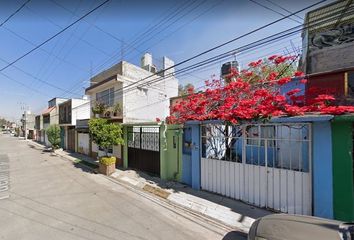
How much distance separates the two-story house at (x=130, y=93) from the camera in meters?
14.9

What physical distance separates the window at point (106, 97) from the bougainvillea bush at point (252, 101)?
8.17 m

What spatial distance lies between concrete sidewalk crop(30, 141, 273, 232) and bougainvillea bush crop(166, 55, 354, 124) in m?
2.77

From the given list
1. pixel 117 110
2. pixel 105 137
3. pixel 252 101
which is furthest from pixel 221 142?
pixel 117 110

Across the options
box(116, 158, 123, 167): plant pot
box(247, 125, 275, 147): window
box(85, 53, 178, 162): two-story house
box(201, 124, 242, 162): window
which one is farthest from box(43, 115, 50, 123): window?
box(247, 125, 275, 147): window

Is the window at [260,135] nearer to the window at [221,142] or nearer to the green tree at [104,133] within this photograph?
the window at [221,142]

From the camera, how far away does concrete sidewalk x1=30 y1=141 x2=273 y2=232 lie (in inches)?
236

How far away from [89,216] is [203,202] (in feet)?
12.0

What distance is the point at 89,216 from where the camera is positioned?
612 cm

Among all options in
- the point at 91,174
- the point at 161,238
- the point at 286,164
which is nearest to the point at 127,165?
the point at 91,174

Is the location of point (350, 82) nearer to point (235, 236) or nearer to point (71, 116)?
point (235, 236)

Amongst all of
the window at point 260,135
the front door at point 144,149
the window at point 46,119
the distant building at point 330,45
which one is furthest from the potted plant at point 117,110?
the window at point 46,119

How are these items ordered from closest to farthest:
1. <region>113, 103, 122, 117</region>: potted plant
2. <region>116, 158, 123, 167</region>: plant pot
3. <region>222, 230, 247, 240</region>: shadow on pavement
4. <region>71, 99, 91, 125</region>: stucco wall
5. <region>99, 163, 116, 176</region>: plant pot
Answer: <region>222, 230, 247, 240</region>: shadow on pavement
<region>99, 163, 116, 176</region>: plant pot
<region>116, 158, 123, 167</region>: plant pot
<region>113, 103, 122, 117</region>: potted plant
<region>71, 99, 91, 125</region>: stucco wall

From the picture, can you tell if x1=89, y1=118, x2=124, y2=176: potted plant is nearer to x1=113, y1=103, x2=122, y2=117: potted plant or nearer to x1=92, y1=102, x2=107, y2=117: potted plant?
x1=113, y1=103, x2=122, y2=117: potted plant

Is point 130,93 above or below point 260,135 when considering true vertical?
above
